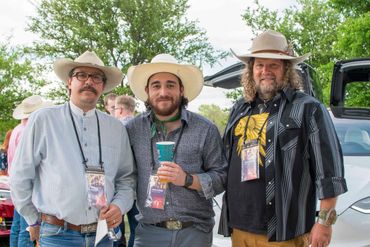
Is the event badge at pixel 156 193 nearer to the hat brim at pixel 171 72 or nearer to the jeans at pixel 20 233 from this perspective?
the hat brim at pixel 171 72

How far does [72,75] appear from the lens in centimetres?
334

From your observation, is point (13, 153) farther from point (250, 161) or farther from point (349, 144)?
point (349, 144)

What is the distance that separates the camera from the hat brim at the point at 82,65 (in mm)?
3348

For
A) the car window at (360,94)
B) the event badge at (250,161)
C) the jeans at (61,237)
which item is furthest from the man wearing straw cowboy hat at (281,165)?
the car window at (360,94)

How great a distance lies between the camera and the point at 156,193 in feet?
10.0

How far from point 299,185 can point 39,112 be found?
70.3 inches

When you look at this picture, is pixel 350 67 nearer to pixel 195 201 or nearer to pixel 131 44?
pixel 195 201

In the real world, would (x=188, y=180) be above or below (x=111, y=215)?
above

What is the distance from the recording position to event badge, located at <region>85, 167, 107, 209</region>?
2.97m

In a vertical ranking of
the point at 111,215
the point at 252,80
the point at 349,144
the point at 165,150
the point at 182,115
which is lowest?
the point at 111,215

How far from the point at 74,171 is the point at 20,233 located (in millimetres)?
3135

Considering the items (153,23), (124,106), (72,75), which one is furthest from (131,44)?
(72,75)

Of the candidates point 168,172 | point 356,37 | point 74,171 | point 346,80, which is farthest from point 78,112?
point 356,37

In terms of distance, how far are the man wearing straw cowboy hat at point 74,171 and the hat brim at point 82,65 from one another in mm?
64
